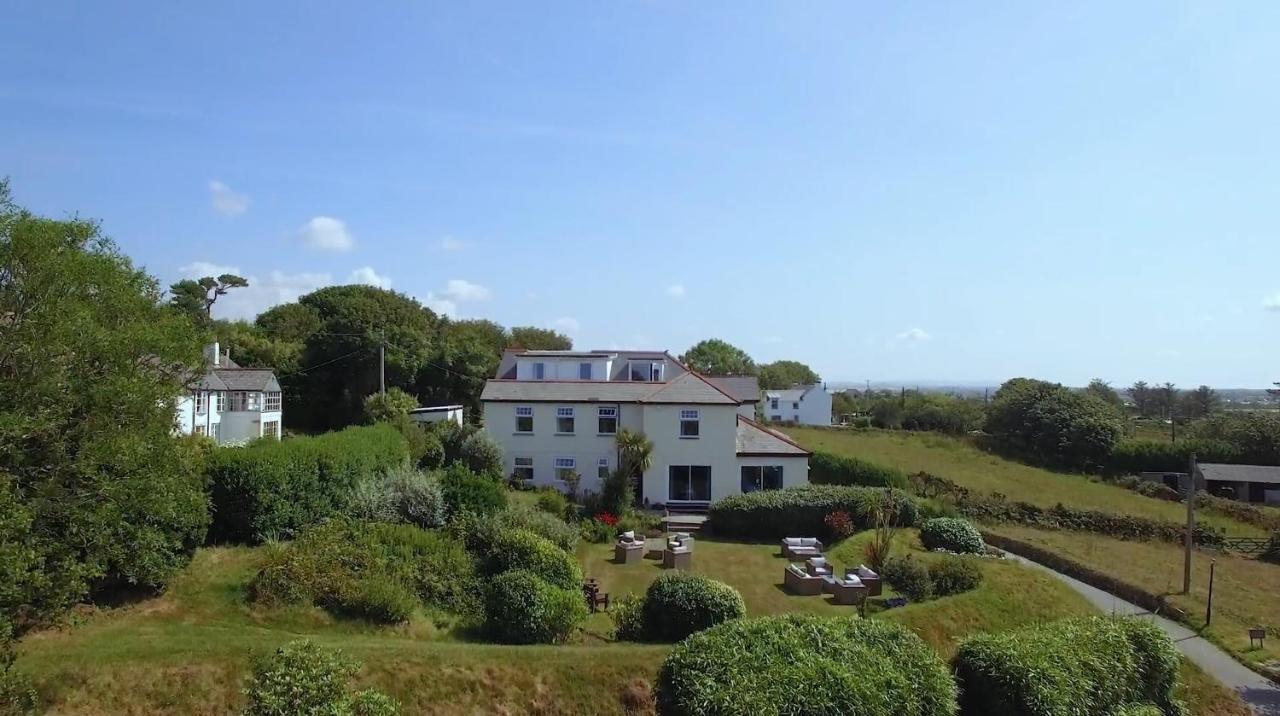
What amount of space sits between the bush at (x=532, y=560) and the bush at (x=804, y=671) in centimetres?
586

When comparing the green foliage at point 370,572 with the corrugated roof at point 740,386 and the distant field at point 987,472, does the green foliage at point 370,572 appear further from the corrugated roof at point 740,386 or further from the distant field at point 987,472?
the distant field at point 987,472

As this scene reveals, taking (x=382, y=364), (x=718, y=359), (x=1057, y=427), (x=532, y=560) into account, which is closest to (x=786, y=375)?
(x=718, y=359)

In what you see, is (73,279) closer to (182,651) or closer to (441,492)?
(182,651)

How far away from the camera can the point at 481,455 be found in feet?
108

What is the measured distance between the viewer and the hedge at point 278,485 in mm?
18984

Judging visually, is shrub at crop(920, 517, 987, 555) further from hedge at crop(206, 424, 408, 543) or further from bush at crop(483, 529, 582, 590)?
hedge at crop(206, 424, 408, 543)

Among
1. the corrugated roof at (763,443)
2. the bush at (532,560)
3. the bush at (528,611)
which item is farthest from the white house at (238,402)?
A: the bush at (528,611)

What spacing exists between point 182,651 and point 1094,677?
54.8 feet

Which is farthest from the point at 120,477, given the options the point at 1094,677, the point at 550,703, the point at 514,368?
the point at 514,368

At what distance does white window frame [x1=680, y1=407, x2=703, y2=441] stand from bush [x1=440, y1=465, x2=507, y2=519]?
36.1 ft

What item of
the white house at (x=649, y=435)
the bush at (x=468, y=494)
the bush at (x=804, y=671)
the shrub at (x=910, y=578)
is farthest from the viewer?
the white house at (x=649, y=435)

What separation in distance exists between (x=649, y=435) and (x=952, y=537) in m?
12.5

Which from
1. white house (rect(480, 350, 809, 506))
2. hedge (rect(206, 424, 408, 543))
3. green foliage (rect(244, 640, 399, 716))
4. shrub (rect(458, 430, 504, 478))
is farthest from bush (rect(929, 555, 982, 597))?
Answer: shrub (rect(458, 430, 504, 478))

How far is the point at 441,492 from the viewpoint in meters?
22.7
